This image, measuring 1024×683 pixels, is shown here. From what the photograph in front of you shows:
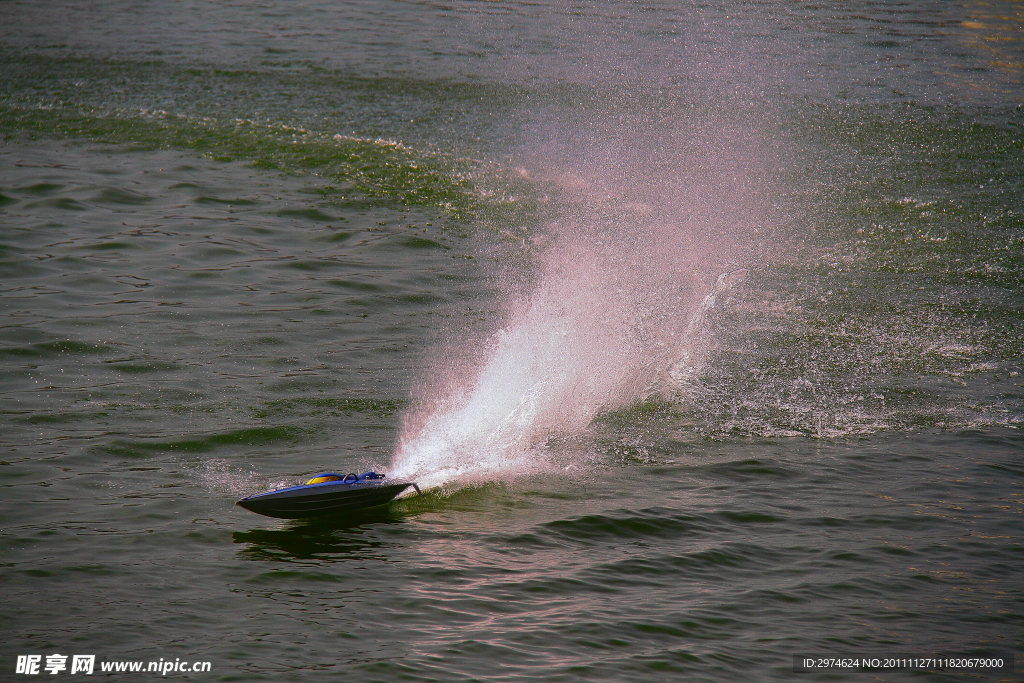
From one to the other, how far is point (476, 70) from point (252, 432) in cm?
1414

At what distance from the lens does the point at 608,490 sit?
8.73 m

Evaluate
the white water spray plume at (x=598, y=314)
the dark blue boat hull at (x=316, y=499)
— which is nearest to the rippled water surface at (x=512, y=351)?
the white water spray plume at (x=598, y=314)

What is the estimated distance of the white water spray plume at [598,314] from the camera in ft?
31.2

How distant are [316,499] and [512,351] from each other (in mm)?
4658

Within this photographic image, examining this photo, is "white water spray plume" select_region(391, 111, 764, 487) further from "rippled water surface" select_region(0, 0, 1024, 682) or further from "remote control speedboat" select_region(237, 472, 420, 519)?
"remote control speedboat" select_region(237, 472, 420, 519)

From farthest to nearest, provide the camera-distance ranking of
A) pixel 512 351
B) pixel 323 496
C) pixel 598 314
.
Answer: pixel 598 314 → pixel 512 351 → pixel 323 496

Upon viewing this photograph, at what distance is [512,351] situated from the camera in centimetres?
1175

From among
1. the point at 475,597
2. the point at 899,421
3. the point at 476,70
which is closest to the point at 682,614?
the point at 475,597

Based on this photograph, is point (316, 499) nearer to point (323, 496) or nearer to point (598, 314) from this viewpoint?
point (323, 496)

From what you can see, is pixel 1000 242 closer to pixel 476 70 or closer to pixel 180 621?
pixel 476 70

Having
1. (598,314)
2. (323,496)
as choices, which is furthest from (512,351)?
(323,496)

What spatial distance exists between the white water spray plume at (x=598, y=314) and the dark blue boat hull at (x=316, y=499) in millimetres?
763

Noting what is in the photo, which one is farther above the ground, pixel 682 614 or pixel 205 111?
pixel 205 111

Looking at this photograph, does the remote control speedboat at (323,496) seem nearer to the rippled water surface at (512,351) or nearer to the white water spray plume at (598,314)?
the rippled water surface at (512,351)
